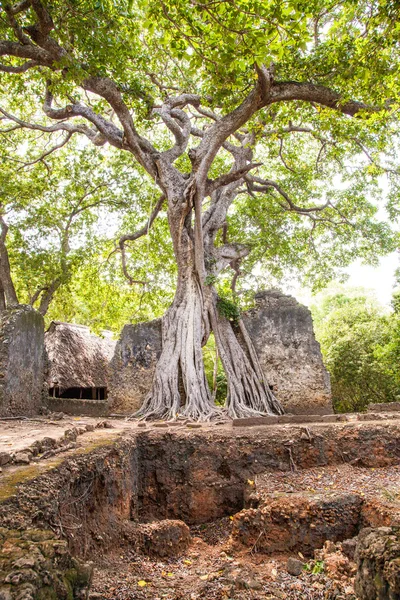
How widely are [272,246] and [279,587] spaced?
8320 mm

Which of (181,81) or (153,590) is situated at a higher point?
(181,81)

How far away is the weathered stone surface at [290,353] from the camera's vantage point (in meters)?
7.39

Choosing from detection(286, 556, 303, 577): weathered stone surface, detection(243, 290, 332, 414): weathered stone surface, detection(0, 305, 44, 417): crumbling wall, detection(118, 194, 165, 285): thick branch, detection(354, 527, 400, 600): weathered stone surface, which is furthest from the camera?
detection(118, 194, 165, 285): thick branch

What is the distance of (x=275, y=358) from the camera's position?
303 inches

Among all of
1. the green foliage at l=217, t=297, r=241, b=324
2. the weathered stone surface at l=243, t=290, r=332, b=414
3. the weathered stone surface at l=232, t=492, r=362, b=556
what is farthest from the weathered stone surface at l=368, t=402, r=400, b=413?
the weathered stone surface at l=232, t=492, r=362, b=556

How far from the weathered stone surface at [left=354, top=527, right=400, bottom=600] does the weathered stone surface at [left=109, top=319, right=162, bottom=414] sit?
6030 mm

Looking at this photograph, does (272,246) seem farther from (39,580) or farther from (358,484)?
(39,580)

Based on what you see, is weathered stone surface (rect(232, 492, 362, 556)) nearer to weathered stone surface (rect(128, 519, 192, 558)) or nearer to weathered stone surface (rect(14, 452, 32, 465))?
weathered stone surface (rect(128, 519, 192, 558))

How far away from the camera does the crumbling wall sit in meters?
5.77

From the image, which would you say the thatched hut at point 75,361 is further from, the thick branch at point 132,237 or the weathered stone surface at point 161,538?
the weathered stone surface at point 161,538

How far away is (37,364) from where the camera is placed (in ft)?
22.1

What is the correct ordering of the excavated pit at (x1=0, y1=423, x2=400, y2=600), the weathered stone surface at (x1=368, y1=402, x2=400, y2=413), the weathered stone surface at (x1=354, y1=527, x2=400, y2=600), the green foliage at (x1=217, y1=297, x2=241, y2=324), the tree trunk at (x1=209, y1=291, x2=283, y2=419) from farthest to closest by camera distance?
the green foliage at (x1=217, y1=297, x2=241, y2=324) < the tree trunk at (x1=209, y1=291, x2=283, y2=419) < the weathered stone surface at (x1=368, y1=402, x2=400, y2=413) < the excavated pit at (x1=0, y1=423, x2=400, y2=600) < the weathered stone surface at (x1=354, y1=527, x2=400, y2=600)

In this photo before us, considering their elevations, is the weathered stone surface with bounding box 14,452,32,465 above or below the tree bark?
below

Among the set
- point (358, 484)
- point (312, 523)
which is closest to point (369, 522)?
point (312, 523)
